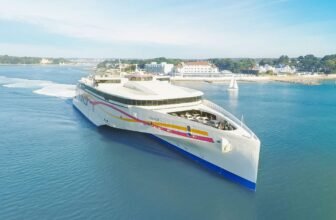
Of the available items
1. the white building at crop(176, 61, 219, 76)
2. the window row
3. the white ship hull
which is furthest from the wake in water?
the white building at crop(176, 61, 219, 76)

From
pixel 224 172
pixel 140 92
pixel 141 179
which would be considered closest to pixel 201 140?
pixel 224 172

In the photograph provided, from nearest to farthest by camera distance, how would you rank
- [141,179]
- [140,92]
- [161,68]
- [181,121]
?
[141,179] → [181,121] → [140,92] → [161,68]

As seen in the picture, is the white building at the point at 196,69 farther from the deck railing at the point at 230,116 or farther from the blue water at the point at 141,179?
the deck railing at the point at 230,116

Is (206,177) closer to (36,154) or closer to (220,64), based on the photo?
(36,154)

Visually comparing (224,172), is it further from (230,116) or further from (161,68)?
(161,68)

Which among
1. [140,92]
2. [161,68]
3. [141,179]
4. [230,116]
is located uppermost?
[140,92]
